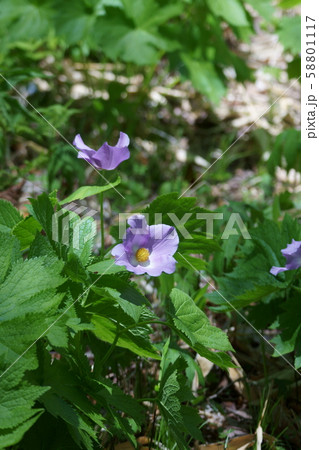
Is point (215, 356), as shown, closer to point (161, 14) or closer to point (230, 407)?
point (230, 407)

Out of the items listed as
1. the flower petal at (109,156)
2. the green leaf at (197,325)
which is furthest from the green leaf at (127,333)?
the flower petal at (109,156)

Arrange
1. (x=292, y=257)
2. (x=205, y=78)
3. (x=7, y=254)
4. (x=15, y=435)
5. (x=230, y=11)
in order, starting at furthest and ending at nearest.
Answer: (x=205, y=78)
(x=230, y=11)
(x=292, y=257)
(x=7, y=254)
(x=15, y=435)

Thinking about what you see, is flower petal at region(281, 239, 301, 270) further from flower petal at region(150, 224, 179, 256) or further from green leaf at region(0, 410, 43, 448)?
green leaf at region(0, 410, 43, 448)

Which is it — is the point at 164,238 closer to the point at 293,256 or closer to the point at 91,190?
the point at 91,190

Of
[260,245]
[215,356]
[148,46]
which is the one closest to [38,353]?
[215,356]

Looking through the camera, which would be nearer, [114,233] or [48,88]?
[114,233]

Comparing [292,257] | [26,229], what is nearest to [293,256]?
[292,257]

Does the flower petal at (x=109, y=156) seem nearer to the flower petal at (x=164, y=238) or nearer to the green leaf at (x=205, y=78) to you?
the flower petal at (x=164, y=238)
